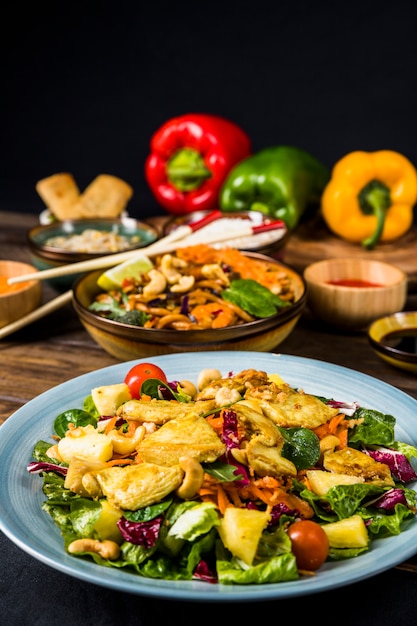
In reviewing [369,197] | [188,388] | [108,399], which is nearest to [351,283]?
[369,197]

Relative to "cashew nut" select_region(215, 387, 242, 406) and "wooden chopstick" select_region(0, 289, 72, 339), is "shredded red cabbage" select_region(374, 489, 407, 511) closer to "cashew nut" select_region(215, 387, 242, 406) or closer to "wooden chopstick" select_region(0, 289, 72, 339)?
"cashew nut" select_region(215, 387, 242, 406)

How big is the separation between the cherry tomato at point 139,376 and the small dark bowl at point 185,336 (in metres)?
0.31

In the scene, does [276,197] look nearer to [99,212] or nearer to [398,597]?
[99,212]

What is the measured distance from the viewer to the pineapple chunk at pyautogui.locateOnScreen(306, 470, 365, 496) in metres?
2.39

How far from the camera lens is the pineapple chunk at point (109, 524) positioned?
225 cm

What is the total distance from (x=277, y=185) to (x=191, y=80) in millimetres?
2235

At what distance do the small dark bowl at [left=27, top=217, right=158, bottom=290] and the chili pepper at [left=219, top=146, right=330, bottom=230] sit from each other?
0.93m

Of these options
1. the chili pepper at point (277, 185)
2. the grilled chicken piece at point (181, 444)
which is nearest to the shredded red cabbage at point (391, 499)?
the grilled chicken piece at point (181, 444)

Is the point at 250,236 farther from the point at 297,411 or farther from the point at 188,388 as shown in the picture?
the point at 297,411

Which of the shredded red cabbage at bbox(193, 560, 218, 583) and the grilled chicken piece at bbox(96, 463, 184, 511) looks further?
the grilled chicken piece at bbox(96, 463, 184, 511)

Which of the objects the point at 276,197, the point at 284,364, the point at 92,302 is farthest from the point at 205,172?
the point at 284,364

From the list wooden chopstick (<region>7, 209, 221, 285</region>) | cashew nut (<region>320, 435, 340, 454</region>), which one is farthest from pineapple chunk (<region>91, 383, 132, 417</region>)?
wooden chopstick (<region>7, 209, 221, 285</region>)

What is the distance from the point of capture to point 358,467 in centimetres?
246

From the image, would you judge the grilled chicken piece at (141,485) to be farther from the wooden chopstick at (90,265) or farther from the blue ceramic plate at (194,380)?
the wooden chopstick at (90,265)
